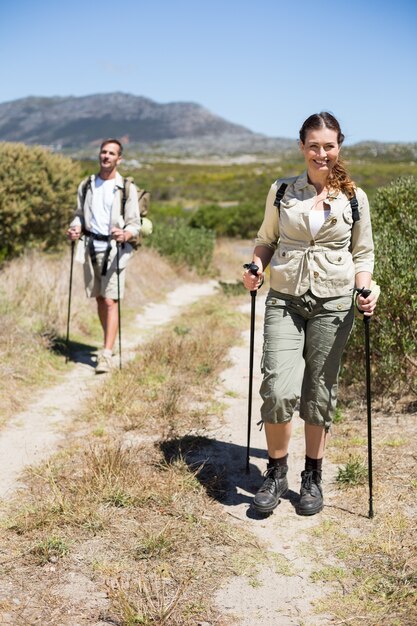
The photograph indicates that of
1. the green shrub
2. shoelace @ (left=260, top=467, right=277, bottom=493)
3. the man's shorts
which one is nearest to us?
shoelace @ (left=260, top=467, right=277, bottom=493)

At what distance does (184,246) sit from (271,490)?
10676mm

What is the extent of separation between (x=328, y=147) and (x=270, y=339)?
1065 mm

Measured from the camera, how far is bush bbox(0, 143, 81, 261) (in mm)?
11234

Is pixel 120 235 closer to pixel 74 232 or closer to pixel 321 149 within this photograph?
pixel 74 232

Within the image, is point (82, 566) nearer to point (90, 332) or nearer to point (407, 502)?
point (407, 502)

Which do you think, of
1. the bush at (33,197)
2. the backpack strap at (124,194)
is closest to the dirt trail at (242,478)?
the backpack strap at (124,194)

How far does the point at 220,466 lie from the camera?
452 cm

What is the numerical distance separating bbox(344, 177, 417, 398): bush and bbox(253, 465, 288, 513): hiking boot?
1760 millimetres

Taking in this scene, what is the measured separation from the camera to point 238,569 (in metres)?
3.30

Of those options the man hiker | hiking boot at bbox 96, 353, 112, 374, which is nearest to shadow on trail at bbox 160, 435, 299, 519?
hiking boot at bbox 96, 353, 112, 374

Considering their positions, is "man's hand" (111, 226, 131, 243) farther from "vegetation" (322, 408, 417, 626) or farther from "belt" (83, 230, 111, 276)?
"vegetation" (322, 408, 417, 626)

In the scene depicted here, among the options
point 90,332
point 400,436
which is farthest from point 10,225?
point 400,436

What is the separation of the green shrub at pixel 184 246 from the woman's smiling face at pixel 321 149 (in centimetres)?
1027

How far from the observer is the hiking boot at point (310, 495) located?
3.86m
